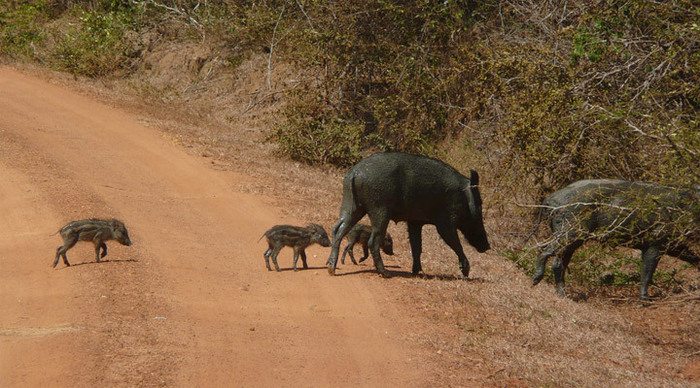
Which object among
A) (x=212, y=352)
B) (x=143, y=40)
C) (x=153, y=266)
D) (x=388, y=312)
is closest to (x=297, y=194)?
(x=153, y=266)

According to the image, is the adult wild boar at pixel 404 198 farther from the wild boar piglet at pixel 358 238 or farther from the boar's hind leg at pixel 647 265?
the boar's hind leg at pixel 647 265

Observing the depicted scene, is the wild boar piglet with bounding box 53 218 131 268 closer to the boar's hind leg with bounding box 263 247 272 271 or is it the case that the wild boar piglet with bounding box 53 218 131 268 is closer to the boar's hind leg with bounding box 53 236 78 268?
the boar's hind leg with bounding box 53 236 78 268

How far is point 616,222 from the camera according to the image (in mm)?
13914

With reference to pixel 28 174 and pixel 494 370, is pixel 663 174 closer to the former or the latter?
pixel 494 370

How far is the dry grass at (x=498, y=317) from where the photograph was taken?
10.6 m

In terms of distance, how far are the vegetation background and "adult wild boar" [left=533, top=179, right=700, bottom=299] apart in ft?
1.21

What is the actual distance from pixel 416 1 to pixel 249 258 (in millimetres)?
10703

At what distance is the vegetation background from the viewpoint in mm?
15438

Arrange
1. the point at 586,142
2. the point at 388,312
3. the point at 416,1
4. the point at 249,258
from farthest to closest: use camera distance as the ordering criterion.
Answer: the point at 416,1 < the point at 586,142 < the point at 249,258 < the point at 388,312

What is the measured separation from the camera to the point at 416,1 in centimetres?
2323

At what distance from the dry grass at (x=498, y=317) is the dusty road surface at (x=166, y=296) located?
1.33ft

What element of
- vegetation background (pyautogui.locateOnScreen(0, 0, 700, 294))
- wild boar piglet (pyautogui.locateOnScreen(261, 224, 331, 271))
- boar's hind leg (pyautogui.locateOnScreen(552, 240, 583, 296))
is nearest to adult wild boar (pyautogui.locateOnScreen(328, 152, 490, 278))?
wild boar piglet (pyautogui.locateOnScreen(261, 224, 331, 271))

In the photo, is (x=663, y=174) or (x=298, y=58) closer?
(x=663, y=174)

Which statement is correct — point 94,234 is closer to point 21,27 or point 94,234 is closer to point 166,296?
point 166,296
